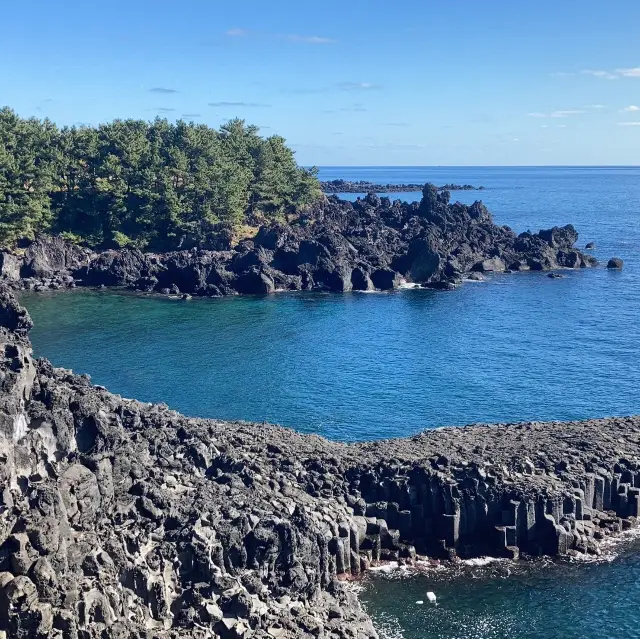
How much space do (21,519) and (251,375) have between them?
42476 millimetres

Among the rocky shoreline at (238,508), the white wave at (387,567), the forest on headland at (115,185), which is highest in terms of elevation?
the forest on headland at (115,185)

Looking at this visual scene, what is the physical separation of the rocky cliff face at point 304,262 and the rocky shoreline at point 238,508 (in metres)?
61.8

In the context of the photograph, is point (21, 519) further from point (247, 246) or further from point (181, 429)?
point (247, 246)

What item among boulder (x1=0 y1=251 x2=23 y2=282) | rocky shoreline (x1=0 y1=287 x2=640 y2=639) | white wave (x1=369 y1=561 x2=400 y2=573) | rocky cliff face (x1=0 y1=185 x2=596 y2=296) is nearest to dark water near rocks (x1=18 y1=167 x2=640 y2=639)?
white wave (x1=369 y1=561 x2=400 y2=573)

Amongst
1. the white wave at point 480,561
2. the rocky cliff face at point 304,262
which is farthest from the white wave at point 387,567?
the rocky cliff face at point 304,262

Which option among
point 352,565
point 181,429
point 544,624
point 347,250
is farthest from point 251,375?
point 347,250

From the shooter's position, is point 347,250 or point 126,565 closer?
point 126,565

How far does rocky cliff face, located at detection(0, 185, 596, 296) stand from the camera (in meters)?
114

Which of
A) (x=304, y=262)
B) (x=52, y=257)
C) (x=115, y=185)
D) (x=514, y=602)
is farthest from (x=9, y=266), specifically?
(x=514, y=602)

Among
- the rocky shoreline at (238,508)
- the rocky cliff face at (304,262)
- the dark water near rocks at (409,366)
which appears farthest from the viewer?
the rocky cliff face at (304,262)

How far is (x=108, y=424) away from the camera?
137 feet

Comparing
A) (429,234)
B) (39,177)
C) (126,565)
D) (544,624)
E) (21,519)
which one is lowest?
(544,624)

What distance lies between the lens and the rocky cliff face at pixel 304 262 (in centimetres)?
11375

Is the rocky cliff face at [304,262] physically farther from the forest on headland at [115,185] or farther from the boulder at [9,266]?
the forest on headland at [115,185]
